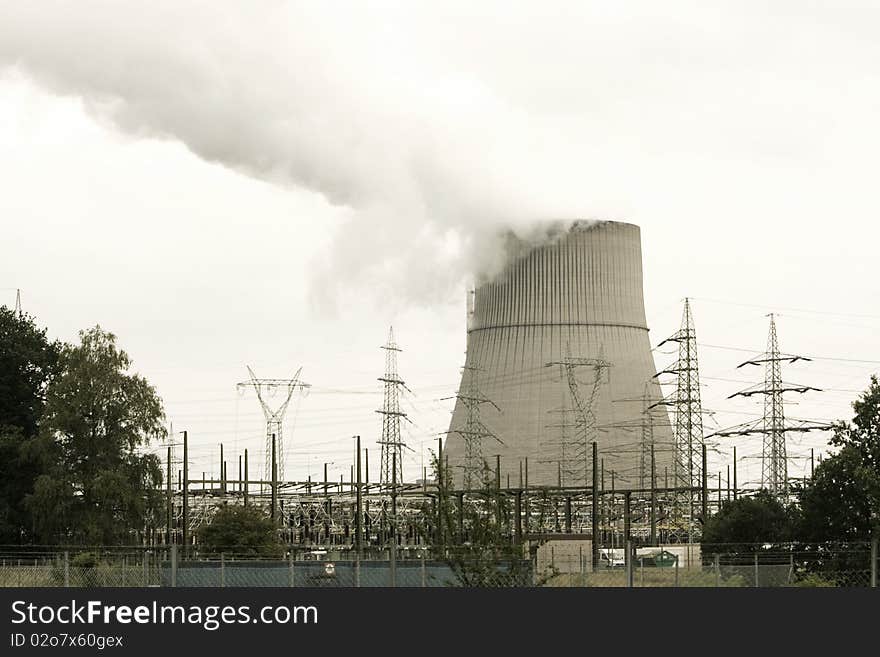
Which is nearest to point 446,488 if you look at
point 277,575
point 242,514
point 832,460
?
point 277,575

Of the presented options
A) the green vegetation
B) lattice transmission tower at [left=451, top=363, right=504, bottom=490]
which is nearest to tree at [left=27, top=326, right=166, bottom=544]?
the green vegetation

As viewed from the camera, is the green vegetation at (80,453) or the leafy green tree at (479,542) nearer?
the leafy green tree at (479,542)

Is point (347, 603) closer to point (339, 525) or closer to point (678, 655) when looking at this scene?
point (678, 655)

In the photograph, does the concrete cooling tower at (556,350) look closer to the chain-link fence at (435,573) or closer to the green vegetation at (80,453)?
the green vegetation at (80,453)

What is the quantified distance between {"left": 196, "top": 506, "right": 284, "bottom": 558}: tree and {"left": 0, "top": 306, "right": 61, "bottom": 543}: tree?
417cm

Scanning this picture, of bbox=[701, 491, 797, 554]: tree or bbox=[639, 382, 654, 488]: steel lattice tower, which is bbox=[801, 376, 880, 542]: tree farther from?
bbox=[639, 382, 654, 488]: steel lattice tower

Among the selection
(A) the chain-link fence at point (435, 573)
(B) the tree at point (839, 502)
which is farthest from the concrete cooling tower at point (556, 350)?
(B) the tree at point (839, 502)

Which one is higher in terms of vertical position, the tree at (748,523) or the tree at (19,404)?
the tree at (19,404)

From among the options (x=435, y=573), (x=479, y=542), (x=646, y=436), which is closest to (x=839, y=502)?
(x=435, y=573)

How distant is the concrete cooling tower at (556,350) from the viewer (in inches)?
1799

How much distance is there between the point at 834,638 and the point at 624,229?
39026 millimetres

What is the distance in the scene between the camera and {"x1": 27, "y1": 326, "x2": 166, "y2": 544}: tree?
94.3 feet

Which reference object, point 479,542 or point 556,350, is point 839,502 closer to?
point 479,542

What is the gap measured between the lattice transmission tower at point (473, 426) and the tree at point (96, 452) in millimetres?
16881
